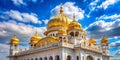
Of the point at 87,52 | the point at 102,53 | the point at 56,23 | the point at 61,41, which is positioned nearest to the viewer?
Result: the point at 61,41

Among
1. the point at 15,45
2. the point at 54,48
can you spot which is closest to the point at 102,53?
the point at 54,48

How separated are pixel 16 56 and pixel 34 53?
8270 millimetres

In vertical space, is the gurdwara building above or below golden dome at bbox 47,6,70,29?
below

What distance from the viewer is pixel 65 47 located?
4419cm

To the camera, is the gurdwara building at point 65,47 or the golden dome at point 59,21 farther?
the golden dome at point 59,21

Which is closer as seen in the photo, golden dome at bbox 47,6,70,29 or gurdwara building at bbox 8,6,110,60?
gurdwara building at bbox 8,6,110,60

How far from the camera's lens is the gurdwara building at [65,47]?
147 ft

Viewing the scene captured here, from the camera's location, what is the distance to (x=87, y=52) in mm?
46688

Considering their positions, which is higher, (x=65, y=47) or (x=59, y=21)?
(x=59, y=21)

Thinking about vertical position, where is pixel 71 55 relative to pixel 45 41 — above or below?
below

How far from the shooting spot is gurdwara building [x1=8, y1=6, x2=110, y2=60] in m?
44.8

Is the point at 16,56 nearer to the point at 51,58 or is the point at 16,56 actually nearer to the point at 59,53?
the point at 51,58

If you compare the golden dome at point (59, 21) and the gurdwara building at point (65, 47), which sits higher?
the golden dome at point (59, 21)

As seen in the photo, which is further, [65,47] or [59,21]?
[59,21]
